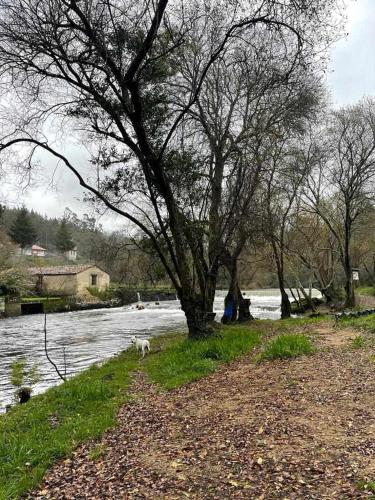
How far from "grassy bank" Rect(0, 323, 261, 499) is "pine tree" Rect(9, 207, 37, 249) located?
216 ft

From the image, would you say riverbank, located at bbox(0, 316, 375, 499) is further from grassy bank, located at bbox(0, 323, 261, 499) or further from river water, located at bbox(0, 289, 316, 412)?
river water, located at bbox(0, 289, 316, 412)

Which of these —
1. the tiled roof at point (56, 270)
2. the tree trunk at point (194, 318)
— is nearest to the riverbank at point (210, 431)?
the tree trunk at point (194, 318)

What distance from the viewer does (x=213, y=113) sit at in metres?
17.2

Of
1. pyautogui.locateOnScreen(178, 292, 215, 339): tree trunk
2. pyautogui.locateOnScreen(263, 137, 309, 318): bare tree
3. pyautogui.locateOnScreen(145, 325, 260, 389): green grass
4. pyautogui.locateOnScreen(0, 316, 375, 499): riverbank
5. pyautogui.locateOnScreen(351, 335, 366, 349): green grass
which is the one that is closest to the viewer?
pyautogui.locateOnScreen(0, 316, 375, 499): riverbank

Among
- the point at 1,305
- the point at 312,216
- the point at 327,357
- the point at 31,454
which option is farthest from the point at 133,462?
the point at 1,305

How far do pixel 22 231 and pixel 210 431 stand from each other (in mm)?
73517

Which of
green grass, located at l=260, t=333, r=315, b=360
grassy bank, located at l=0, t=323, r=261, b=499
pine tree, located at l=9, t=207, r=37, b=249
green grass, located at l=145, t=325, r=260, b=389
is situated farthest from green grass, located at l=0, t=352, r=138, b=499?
pine tree, located at l=9, t=207, r=37, b=249

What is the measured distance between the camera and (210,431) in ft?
18.0

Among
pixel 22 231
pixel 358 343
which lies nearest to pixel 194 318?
pixel 358 343

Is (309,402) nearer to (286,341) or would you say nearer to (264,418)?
(264,418)

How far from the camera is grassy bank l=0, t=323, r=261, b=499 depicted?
523 centimetres

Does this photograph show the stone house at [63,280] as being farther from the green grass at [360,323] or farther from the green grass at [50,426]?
the green grass at [50,426]

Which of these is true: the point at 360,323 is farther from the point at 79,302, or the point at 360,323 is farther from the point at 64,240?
the point at 64,240

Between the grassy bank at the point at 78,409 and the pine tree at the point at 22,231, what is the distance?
6596cm
